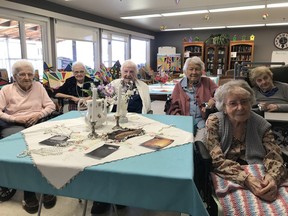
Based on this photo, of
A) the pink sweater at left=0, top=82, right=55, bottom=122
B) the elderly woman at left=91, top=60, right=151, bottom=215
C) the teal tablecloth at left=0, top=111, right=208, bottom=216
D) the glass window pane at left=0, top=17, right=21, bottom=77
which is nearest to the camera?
the teal tablecloth at left=0, top=111, right=208, bottom=216

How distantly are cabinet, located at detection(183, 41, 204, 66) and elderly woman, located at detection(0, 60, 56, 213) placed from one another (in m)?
7.85

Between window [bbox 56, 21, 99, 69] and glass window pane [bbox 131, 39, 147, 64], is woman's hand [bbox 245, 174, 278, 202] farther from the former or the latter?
glass window pane [bbox 131, 39, 147, 64]

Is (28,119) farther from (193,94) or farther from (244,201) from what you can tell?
(244,201)

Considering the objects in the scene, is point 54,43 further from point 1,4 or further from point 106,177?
point 106,177

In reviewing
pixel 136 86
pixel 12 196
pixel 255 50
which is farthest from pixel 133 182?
pixel 255 50

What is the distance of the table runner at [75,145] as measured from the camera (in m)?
1.14

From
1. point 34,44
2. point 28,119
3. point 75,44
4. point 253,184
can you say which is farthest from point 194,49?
point 253,184

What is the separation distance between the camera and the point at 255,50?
929 centimetres

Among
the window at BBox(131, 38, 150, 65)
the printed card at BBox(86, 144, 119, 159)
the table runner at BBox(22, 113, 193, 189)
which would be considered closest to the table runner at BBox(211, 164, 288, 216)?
the table runner at BBox(22, 113, 193, 189)

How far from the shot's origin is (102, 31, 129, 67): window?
726 centimetres

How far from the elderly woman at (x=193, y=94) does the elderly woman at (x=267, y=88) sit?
46 centimetres

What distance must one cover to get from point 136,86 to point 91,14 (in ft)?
14.2

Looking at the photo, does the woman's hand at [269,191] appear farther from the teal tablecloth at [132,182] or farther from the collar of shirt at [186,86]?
the collar of shirt at [186,86]

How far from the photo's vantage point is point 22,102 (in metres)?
2.51
